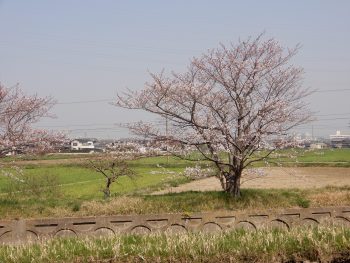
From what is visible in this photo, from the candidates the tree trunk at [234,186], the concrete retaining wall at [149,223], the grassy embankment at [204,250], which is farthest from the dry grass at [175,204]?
the grassy embankment at [204,250]

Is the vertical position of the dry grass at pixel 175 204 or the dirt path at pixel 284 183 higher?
the dry grass at pixel 175 204

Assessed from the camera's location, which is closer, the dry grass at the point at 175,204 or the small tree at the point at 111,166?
the dry grass at the point at 175,204

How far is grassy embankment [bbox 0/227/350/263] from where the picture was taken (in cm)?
557

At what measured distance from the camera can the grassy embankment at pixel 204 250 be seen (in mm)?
5566

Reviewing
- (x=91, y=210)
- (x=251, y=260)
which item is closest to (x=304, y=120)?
(x=91, y=210)

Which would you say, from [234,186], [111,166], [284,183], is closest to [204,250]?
[234,186]

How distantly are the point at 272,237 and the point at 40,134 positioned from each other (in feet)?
50.8

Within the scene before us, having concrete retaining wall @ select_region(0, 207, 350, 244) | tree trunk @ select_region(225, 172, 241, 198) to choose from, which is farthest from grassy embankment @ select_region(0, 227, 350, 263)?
tree trunk @ select_region(225, 172, 241, 198)

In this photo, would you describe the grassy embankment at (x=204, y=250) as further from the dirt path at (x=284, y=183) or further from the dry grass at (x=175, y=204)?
the dirt path at (x=284, y=183)

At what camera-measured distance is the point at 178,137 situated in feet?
60.2

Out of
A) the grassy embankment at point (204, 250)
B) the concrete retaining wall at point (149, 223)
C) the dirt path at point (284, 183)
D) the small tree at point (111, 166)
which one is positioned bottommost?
the dirt path at point (284, 183)

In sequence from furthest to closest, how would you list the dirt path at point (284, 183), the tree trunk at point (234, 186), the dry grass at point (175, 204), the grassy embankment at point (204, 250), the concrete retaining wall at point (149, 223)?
the dirt path at point (284, 183), the tree trunk at point (234, 186), the dry grass at point (175, 204), the concrete retaining wall at point (149, 223), the grassy embankment at point (204, 250)

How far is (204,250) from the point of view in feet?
18.5

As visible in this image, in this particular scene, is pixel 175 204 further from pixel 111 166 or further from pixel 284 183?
pixel 284 183
